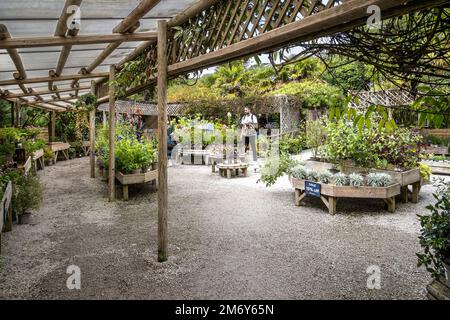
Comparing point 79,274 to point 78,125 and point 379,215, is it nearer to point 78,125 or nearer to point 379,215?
point 379,215

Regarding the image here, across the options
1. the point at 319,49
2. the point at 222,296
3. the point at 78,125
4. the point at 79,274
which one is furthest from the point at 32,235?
the point at 78,125

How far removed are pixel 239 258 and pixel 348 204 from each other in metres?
3.42

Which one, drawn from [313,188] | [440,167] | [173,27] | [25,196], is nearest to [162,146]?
[173,27]

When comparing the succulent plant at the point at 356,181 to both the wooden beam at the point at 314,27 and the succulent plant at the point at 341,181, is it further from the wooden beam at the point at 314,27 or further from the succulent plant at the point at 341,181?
the wooden beam at the point at 314,27

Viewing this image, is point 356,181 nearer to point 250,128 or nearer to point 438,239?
point 438,239

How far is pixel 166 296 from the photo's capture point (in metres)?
3.04

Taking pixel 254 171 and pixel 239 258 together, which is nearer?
pixel 239 258

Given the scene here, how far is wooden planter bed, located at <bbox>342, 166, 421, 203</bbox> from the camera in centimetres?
612

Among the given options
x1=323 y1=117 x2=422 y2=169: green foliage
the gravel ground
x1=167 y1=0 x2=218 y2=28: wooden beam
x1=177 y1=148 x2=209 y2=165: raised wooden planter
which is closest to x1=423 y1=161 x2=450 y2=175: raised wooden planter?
the gravel ground

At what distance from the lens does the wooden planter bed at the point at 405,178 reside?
6.12 m

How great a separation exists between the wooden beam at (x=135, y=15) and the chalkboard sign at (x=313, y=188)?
408 cm

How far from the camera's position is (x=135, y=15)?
3107 millimetres

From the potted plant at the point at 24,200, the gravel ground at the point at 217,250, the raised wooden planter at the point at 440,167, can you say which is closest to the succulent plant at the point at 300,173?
the gravel ground at the point at 217,250

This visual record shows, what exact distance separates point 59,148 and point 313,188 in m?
11.7
